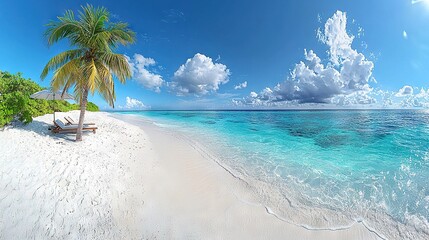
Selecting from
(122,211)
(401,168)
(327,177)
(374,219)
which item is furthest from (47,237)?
(401,168)

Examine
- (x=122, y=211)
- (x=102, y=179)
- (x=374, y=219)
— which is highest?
(x=102, y=179)

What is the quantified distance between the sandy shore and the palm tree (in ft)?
10.1

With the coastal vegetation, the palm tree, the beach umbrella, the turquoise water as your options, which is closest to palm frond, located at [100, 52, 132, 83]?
the palm tree

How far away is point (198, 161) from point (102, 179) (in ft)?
15.0

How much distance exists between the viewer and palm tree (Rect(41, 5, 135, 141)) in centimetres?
819

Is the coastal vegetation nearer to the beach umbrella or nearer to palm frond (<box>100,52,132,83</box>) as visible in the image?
the beach umbrella

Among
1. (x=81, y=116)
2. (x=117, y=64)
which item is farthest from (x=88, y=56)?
(x=81, y=116)

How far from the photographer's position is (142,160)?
848 cm

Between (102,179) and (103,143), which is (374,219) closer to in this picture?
(102,179)

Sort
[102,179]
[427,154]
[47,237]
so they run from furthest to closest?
1. [427,154]
2. [102,179]
3. [47,237]

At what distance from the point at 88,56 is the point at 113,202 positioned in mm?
7292

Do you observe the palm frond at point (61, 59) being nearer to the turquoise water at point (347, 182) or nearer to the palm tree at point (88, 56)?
the palm tree at point (88, 56)

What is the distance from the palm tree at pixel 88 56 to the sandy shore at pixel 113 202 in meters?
3.07

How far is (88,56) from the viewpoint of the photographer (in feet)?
28.2
